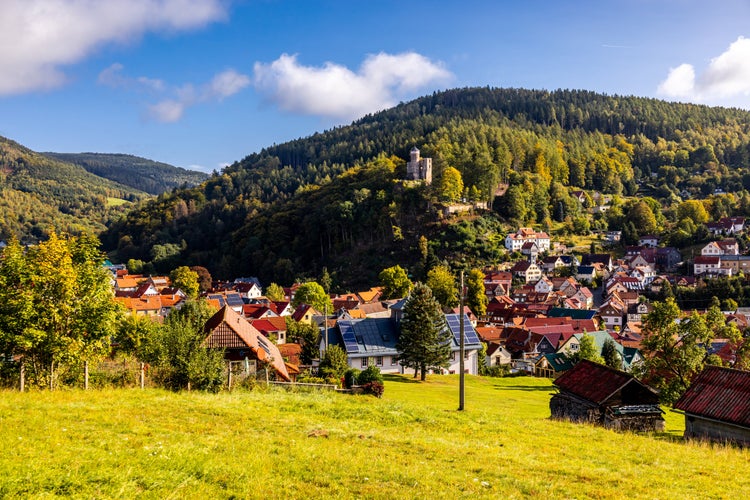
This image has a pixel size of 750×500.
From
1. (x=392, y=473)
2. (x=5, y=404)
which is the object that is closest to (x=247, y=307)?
(x=5, y=404)

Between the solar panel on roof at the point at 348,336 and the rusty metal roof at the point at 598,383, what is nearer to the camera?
the rusty metal roof at the point at 598,383

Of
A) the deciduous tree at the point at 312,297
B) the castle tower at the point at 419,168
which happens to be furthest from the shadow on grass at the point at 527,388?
the castle tower at the point at 419,168

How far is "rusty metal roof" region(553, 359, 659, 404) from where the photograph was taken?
73.2ft

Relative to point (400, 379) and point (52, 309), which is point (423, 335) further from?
point (52, 309)

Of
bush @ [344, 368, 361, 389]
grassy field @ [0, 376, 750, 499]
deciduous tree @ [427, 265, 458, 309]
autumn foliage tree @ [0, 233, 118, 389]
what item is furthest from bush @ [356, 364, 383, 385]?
deciduous tree @ [427, 265, 458, 309]

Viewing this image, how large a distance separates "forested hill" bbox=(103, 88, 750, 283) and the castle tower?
1844 millimetres

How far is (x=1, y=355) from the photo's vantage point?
50.7 ft

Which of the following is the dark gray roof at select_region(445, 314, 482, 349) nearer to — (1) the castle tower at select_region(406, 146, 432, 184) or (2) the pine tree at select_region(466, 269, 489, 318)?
(2) the pine tree at select_region(466, 269, 489, 318)

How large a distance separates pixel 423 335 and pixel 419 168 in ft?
278

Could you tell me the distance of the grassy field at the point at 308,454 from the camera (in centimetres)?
814

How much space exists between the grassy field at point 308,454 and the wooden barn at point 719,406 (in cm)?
301

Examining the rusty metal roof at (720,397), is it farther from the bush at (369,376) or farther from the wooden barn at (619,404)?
the bush at (369,376)

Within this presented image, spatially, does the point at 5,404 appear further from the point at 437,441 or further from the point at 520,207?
the point at 520,207

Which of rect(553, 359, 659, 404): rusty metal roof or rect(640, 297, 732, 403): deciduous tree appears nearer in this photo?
rect(553, 359, 659, 404): rusty metal roof
